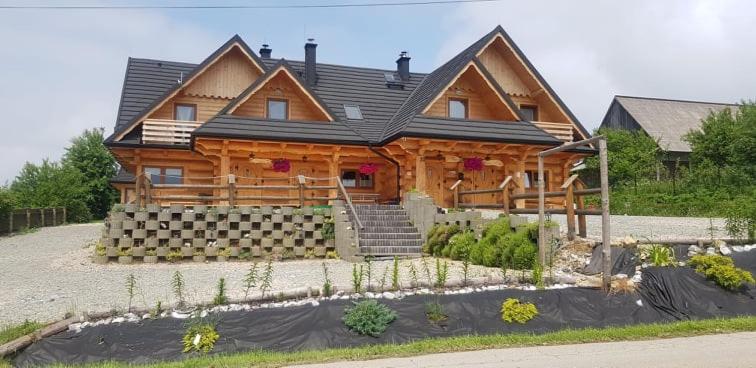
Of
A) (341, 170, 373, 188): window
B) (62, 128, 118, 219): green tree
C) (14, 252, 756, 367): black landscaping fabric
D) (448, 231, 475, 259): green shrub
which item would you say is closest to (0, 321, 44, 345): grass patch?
(14, 252, 756, 367): black landscaping fabric

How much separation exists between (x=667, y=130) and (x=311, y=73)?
29186mm

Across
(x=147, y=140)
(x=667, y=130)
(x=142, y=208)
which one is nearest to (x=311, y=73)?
(x=147, y=140)

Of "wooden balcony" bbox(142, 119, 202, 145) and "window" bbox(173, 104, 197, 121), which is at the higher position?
"window" bbox(173, 104, 197, 121)

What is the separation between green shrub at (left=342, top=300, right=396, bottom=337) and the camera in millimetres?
6758

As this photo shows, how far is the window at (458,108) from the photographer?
19844mm

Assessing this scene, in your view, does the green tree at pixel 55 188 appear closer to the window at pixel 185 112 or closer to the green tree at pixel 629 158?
the window at pixel 185 112

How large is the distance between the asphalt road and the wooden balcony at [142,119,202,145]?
1440cm

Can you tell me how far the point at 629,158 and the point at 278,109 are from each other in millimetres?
22956

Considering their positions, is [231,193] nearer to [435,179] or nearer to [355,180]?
[355,180]

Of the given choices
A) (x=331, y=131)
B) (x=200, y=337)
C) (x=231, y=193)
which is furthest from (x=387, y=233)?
(x=200, y=337)

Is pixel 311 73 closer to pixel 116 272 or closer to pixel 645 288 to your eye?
pixel 116 272

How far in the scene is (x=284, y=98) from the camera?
19016 mm

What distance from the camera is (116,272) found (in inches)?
A: 470

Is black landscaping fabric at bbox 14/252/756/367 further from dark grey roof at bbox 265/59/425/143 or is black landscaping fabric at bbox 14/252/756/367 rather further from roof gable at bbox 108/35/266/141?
roof gable at bbox 108/35/266/141
